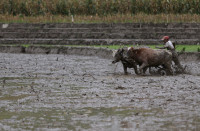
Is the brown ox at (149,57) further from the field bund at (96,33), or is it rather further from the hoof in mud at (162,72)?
the field bund at (96,33)

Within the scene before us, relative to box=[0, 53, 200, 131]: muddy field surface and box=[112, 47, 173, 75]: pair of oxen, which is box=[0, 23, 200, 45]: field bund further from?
box=[0, 53, 200, 131]: muddy field surface

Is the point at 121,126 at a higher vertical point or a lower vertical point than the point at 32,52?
higher

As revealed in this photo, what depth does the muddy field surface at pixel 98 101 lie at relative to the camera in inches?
331

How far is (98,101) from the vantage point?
419 inches

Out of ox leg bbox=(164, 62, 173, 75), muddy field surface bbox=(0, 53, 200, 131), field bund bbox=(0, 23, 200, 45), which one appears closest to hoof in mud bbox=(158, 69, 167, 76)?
ox leg bbox=(164, 62, 173, 75)

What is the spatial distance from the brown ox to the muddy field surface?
1.60ft

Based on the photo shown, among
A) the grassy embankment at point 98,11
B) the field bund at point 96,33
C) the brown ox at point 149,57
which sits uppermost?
the brown ox at point 149,57

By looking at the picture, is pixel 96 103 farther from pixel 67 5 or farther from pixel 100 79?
pixel 67 5

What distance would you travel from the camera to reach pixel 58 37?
108 ft

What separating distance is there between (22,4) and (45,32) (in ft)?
31.6

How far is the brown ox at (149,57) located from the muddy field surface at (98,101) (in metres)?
0.49

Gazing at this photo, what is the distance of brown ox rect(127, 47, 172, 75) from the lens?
15773mm

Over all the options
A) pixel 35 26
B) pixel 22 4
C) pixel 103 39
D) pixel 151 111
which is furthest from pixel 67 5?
pixel 151 111

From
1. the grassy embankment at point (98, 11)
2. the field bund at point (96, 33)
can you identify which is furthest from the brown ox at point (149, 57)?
the grassy embankment at point (98, 11)
